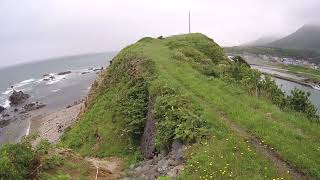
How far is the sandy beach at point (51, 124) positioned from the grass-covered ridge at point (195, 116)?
57.4 ft

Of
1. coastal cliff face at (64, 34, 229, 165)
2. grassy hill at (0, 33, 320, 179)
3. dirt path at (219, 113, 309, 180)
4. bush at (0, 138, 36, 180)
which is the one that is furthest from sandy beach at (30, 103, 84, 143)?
dirt path at (219, 113, 309, 180)

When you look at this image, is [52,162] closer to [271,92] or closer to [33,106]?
[271,92]

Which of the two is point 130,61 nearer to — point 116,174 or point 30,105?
point 116,174

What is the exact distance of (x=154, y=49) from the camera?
5459 cm

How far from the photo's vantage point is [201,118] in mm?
26344

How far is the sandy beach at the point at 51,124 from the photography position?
69.2 m

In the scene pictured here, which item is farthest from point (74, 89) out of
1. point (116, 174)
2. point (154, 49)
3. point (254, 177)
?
point (254, 177)

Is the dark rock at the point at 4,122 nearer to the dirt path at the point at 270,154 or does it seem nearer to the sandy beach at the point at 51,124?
the sandy beach at the point at 51,124

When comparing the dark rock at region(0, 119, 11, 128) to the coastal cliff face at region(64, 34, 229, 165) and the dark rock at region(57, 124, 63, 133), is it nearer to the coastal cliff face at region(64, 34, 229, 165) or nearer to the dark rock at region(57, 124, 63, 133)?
the dark rock at region(57, 124, 63, 133)

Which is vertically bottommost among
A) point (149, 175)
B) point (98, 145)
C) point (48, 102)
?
point (48, 102)

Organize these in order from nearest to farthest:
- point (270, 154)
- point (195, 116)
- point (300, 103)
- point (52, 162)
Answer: point (270, 154) < point (52, 162) < point (195, 116) < point (300, 103)

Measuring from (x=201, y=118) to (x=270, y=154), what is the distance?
526cm

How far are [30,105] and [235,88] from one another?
85.2 meters

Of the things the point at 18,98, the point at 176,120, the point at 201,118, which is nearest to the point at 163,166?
the point at 201,118
